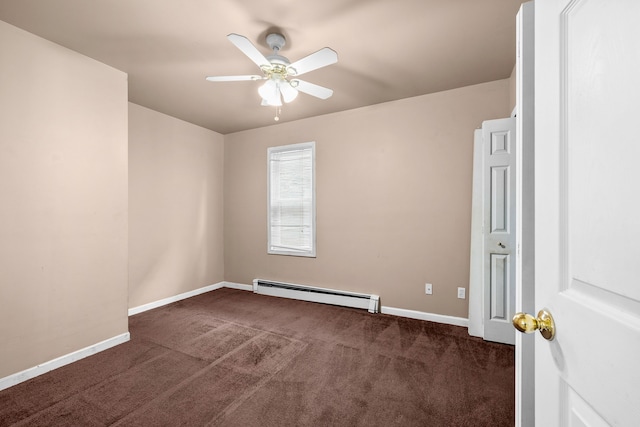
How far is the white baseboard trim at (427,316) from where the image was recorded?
10.8ft

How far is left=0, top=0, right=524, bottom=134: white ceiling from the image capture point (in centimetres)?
197

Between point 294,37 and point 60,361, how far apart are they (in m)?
3.29

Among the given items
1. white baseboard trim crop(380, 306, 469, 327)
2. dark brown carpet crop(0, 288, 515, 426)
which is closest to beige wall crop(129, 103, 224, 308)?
dark brown carpet crop(0, 288, 515, 426)

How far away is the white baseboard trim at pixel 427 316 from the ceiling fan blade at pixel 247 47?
3.06 m

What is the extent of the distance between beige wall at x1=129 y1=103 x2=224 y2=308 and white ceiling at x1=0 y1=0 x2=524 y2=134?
2.80ft

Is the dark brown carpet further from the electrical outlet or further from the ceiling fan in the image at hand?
the ceiling fan

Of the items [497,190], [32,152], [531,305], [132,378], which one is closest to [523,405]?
[531,305]

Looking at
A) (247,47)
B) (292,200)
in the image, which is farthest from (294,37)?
(292,200)

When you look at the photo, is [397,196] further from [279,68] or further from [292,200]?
[279,68]

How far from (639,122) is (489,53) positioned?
2.60 meters

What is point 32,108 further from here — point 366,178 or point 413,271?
point 413,271

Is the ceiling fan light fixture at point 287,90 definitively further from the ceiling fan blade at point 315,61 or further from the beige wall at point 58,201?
the beige wall at point 58,201

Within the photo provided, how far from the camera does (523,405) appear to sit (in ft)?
2.89

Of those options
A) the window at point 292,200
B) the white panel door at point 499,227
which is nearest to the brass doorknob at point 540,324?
the white panel door at point 499,227
